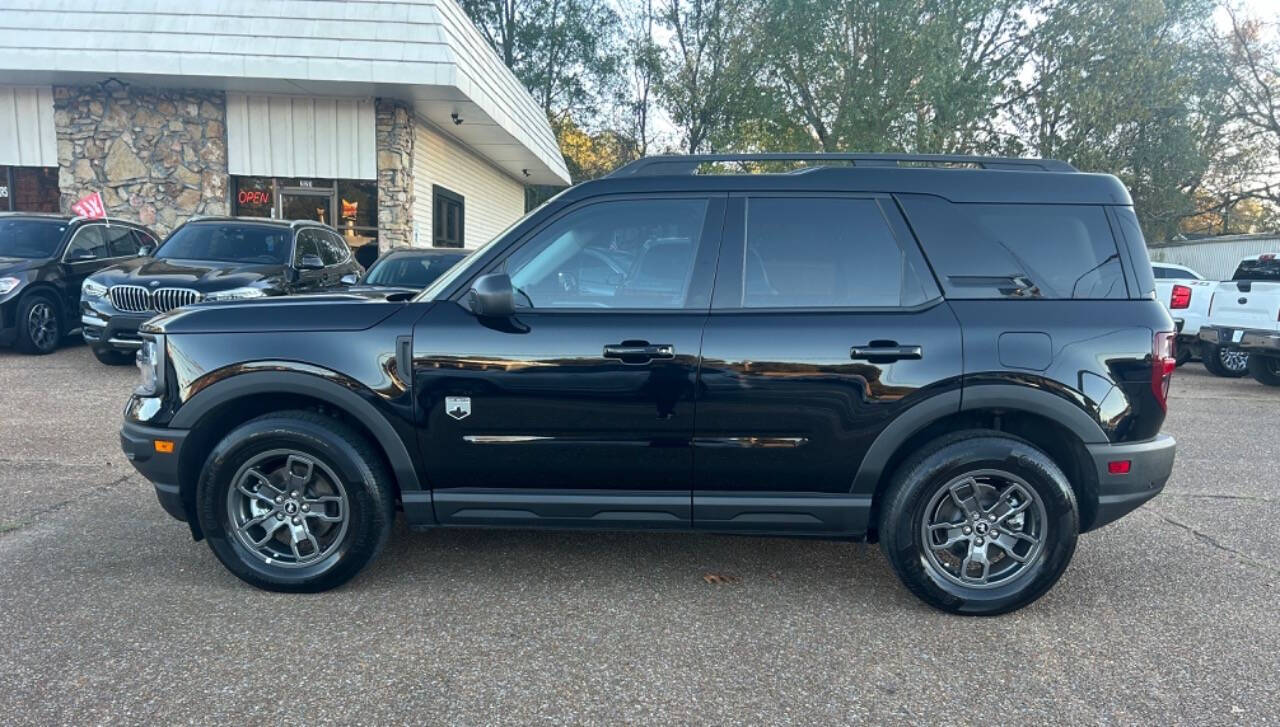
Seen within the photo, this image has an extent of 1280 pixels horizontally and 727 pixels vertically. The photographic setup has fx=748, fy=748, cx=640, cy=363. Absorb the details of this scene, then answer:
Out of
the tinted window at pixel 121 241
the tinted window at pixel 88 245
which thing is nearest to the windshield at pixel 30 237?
the tinted window at pixel 88 245

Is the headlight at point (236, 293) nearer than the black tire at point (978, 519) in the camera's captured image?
No

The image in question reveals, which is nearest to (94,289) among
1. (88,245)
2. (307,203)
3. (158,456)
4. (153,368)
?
(88,245)

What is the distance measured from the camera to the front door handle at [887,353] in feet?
10.2

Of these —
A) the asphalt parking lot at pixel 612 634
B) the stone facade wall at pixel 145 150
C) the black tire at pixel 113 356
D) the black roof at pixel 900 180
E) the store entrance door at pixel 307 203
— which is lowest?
the asphalt parking lot at pixel 612 634

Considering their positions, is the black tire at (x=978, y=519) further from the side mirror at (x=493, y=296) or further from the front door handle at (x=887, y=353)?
the side mirror at (x=493, y=296)

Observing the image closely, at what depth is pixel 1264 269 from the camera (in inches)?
380

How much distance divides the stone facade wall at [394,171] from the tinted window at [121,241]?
3.79 metres

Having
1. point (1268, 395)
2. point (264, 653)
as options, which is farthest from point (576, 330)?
point (1268, 395)

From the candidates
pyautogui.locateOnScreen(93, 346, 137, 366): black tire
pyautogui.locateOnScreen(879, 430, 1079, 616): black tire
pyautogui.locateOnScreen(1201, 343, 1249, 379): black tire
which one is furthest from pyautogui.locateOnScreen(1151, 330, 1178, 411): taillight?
pyautogui.locateOnScreen(1201, 343, 1249, 379): black tire

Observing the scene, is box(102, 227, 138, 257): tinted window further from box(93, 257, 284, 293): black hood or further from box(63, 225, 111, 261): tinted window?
box(93, 257, 284, 293): black hood

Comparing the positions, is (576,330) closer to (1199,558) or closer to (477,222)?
(1199,558)

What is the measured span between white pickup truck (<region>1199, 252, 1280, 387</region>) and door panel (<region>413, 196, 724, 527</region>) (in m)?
9.43

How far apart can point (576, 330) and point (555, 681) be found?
1.36 meters

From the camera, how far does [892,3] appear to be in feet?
61.7
